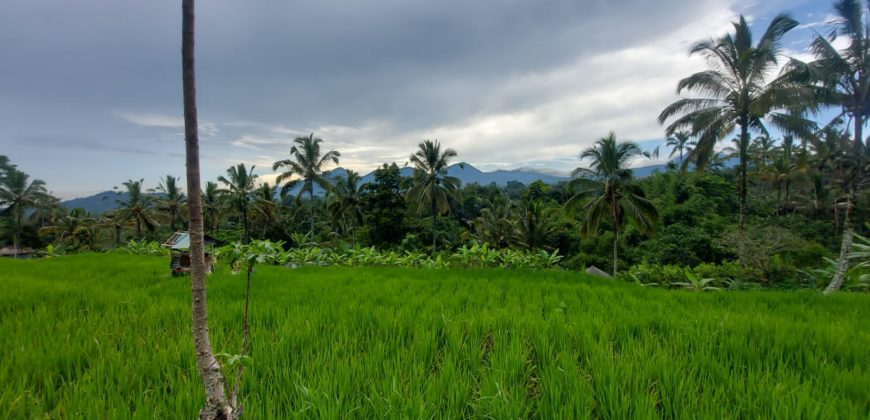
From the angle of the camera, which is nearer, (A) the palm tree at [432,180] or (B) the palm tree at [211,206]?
(A) the palm tree at [432,180]

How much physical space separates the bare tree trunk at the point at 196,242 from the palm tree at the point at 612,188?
1505 centimetres

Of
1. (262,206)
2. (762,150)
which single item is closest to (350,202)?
(262,206)

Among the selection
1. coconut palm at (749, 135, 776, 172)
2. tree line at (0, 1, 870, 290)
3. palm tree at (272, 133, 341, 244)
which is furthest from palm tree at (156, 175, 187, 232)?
coconut palm at (749, 135, 776, 172)

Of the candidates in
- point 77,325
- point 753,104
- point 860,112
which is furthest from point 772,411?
point 860,112

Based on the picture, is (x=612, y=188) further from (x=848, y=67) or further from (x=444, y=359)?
(x=444, y=359)

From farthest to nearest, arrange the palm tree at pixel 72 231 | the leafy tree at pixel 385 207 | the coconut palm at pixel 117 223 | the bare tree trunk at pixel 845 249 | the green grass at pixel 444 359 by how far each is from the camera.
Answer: the coconut palm at pixel 117 223, the palm tree at pixel 72 231, the leafy tree at pixel 385 207, the bare tree trunk at pixel 845 249, the green grass at pixel 444 359

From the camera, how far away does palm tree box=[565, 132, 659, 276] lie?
14.0m

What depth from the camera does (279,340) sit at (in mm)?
2666

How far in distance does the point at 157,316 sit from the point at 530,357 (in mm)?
3613

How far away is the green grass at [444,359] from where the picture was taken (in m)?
1.82

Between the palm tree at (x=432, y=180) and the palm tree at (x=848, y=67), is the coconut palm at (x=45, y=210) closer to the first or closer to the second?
the palm tree at (x=432, y=180)

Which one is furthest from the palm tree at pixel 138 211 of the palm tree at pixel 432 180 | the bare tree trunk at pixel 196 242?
the bare tree trunk at pixel 196 242

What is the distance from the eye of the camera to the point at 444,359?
2393 mm

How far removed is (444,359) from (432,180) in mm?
22103
